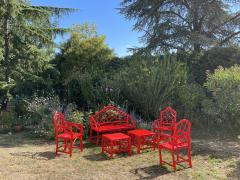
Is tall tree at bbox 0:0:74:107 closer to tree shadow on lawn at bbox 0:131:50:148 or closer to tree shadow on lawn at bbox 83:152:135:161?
tree shadow on lawn at bbox 0:131:50:148

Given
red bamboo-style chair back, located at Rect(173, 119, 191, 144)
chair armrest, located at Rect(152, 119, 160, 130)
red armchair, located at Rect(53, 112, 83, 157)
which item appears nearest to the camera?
red bamboo-style chair back, located at Rect(173, 119, 191, 144)

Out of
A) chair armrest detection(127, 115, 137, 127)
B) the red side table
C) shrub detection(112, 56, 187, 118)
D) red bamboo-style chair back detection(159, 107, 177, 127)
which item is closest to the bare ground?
the red side table

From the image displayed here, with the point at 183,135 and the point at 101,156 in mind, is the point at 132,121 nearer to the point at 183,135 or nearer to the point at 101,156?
the point at 101,156

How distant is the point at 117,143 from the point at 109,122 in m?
1.10

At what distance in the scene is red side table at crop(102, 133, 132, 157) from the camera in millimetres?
5883

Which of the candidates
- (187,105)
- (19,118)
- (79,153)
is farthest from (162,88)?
(19,118)

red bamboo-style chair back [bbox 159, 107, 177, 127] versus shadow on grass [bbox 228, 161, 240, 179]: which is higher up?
red bamboo-style chair back [bbox 159, 107, 177, 127]

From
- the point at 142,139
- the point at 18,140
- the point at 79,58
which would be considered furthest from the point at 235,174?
the point at 79,58

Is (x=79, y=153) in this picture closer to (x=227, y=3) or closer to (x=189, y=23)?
(x=189, y=23)

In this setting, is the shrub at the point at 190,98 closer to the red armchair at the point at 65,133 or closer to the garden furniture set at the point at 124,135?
the garden furniture set at the point at 124,135

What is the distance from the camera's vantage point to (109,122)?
7.56 meters

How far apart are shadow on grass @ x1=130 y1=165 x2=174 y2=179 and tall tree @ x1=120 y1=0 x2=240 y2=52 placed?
31.3 ft

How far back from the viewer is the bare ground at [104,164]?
479 centimetres

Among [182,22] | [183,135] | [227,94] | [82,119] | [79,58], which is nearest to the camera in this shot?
[183,135]
